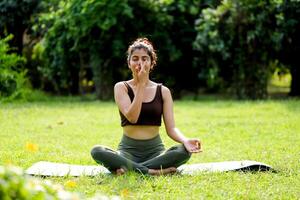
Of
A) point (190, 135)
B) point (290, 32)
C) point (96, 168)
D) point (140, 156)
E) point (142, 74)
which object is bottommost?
point (190, 135)

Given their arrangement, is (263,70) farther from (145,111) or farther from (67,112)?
(145,111)

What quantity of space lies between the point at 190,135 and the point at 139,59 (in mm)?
3264

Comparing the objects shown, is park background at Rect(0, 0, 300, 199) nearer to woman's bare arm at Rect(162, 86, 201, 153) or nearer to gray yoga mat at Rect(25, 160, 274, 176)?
gray yoga mat at Rect(25, 160, 274, 176)

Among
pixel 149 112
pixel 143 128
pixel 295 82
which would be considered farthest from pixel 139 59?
pixel 295 82

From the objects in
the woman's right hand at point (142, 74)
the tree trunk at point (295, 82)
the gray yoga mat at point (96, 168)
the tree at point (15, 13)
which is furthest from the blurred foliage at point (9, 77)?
the woman's right hand at point (142, 74)

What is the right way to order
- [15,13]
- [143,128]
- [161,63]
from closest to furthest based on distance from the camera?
[143,128] → [161,63] → [15,13]

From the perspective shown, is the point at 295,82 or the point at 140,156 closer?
the point at 140,156

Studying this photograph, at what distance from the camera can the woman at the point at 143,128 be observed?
196 inches

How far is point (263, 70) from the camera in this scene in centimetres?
1388

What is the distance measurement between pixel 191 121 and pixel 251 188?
5.31 meters

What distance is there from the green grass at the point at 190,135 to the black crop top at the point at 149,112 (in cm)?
54

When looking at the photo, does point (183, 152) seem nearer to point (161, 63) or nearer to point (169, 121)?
point (169, 121)

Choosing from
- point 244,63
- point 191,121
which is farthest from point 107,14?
point 191,121

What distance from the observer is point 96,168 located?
528cm
